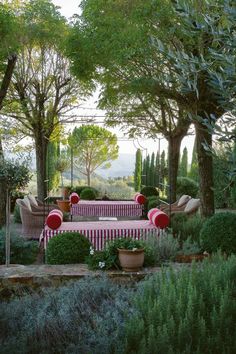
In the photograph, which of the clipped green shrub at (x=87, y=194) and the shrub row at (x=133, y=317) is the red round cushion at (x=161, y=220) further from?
the clipped green shrub at (x=87, y=194)

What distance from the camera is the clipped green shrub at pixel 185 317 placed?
13.1 feet

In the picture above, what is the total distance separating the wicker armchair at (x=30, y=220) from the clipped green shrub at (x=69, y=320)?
726cm

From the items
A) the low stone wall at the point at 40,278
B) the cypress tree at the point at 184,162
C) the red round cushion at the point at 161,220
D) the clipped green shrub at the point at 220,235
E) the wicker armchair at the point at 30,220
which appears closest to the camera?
the low stone wall at the point at 40,278

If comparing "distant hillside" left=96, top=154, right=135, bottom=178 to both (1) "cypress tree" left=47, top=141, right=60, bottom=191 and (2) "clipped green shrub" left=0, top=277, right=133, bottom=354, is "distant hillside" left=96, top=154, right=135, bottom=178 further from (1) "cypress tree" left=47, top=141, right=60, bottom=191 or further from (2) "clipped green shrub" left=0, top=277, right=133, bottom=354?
(2) "clipped green shrub" left=0, top=277, right=133, bottom=354

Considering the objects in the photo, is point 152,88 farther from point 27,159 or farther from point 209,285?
point 209,285

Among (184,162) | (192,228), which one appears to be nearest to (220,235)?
(192,228)

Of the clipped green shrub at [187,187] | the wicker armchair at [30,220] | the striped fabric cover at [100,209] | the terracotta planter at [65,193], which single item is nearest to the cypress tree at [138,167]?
the clipped green shrub at [187,187]

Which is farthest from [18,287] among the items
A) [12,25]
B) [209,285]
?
[12,25]

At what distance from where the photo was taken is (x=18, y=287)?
5.86 m

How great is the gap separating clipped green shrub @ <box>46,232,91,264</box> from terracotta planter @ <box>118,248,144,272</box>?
5.08ft

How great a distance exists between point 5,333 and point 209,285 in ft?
6.72

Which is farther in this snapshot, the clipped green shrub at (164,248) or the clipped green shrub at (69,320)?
the clipped green shrub at (164,248)

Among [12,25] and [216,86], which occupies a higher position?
[12,25]

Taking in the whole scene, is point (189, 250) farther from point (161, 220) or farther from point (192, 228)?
point (192, 228)
